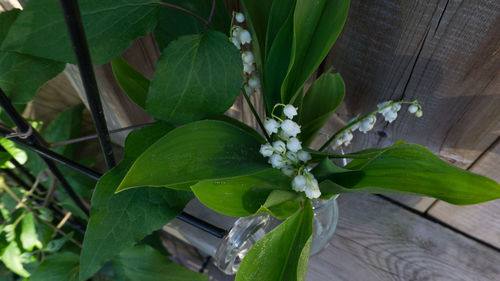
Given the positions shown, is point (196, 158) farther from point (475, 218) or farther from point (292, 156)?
point (475, 218)

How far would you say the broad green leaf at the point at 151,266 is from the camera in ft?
2.19

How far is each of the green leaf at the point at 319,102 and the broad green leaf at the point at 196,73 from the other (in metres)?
0.12

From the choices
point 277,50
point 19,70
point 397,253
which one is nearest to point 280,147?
point 277,50

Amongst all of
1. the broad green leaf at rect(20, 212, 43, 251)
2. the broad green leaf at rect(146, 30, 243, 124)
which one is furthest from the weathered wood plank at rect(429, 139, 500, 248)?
the broad green leaf at rect(20, 212, 43, 251)

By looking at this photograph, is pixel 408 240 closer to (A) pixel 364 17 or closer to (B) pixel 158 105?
(A) pixel 364 17

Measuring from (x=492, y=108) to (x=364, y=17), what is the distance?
0.24 meters

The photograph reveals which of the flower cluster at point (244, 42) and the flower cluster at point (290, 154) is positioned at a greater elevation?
the flower cluster at point (244, 42)

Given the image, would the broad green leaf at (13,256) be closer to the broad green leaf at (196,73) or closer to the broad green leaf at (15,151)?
the broad green leaf at (15,151)

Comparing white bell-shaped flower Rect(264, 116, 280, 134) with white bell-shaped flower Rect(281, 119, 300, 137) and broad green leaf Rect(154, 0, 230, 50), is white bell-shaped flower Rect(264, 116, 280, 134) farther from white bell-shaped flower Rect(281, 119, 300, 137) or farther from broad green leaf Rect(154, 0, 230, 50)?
broad green leaf Rect(154, 0, 230, 50)

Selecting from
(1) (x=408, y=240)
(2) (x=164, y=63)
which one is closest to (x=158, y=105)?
(2) (x=164, y=63)

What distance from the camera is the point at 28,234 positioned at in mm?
730

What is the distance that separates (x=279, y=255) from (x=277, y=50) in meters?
0.24

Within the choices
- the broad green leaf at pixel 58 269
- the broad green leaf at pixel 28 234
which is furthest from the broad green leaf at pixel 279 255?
the broad green leaf at pixel 28 234

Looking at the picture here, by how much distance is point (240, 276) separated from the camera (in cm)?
38
